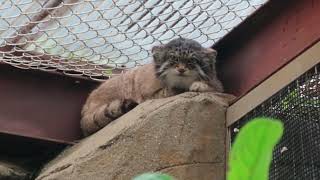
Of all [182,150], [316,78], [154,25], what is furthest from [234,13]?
[316,78]

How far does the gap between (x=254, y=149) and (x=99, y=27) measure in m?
2.98

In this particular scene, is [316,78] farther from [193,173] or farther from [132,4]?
[132,4]

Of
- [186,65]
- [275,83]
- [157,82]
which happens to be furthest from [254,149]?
[157,82]

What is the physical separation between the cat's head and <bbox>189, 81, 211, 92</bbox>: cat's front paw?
0.06 metres

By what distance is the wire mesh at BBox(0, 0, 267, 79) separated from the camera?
3154 mm

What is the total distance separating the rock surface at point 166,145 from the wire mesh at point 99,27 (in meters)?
0.36

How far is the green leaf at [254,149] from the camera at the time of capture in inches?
14.9

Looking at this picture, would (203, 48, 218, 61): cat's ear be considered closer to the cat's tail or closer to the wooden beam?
the wooden beam

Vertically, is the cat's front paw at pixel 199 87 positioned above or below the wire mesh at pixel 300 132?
above

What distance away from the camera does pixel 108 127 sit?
3494 mm

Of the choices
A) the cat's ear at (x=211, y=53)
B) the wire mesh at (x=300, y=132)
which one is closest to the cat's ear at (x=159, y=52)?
the cat's ear at (x=211, y=53)

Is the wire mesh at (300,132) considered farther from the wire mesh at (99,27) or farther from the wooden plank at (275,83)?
the wire mesh at (99,27)

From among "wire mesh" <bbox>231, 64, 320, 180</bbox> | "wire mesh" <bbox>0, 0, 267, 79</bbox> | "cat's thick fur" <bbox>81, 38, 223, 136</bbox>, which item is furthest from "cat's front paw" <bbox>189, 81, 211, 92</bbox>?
"wire mesh" <bbox>231, 64, 320, 180</bbox>

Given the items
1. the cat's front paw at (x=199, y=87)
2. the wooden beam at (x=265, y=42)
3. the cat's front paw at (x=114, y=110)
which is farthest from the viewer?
the cat's front paw at (x=114, y=110)
